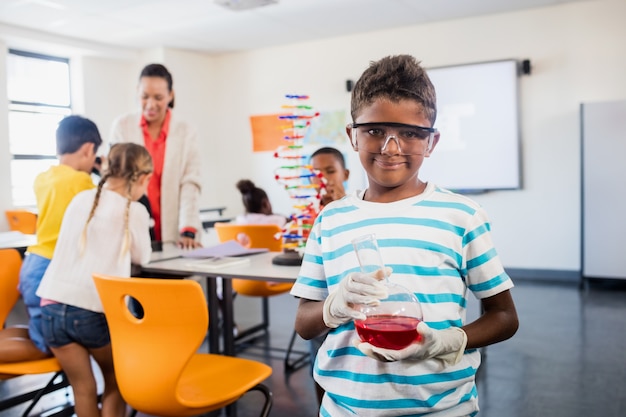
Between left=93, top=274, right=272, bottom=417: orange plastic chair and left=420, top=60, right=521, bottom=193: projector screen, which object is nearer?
left=93, top=274, right=272, bottom=417: orange plastic chair

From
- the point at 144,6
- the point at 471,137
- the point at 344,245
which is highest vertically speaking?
the point at 144,6

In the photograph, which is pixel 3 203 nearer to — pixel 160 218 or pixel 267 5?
pixel 267 5

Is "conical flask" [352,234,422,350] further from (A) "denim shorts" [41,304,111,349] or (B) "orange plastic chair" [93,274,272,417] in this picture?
(A) "denim shorts" [41,304,111,349]

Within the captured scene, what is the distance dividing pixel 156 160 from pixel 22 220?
3.39 metres

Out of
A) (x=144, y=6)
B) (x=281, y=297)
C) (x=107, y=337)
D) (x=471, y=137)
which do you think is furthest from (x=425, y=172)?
(x=107, y=337)

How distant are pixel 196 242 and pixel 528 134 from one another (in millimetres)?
4225

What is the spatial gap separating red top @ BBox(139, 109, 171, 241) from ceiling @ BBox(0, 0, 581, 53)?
9.92 ft

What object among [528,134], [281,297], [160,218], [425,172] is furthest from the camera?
[425,172]

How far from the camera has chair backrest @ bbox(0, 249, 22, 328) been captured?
7.49 feet

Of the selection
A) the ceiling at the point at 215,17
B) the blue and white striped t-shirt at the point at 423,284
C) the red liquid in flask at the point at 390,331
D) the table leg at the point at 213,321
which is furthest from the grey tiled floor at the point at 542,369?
the ceiling at the point at 215,17

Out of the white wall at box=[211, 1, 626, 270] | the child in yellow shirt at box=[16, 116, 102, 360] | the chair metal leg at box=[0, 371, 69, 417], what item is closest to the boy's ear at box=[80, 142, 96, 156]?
the child in yellow shirt at box=[16, 116, 102, 360]

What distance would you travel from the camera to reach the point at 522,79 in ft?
19.2

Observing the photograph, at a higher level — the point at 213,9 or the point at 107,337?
the point at 213,9

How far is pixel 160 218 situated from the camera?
273 cm
